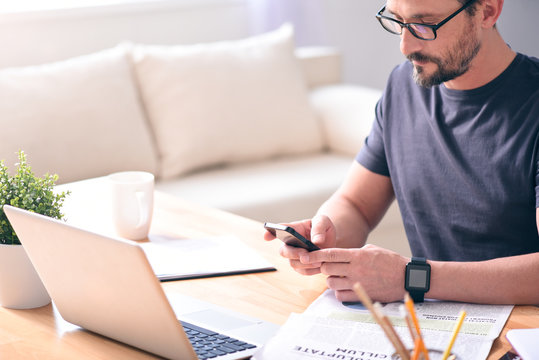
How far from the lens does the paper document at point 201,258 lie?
1.24 meters

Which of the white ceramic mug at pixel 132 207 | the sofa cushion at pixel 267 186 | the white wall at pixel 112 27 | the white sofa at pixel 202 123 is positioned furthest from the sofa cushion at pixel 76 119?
the white ceramic mug at pixel 132 207

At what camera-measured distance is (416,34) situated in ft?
4.65

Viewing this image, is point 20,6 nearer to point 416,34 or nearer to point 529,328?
point 416,34

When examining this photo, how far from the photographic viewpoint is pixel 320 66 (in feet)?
10.8

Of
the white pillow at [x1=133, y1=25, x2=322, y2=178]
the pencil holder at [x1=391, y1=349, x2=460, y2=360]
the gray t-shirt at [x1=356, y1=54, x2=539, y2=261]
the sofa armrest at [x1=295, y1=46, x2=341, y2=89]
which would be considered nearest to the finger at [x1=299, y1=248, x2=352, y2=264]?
the pencil holder at [x1=391, y1=349, x2=460, y2=360]

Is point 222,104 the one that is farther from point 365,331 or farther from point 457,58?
point 365,331

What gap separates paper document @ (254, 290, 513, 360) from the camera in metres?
0.95

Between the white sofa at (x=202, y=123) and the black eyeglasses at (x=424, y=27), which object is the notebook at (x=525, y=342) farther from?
the white sofa at (x=202, y=123)

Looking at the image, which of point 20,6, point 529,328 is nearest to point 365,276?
point 529,328

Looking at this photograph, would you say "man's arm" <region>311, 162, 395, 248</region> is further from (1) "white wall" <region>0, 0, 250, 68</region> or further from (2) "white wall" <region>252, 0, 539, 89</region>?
(2) "white wall" <region>252, 0, 539, 89</region>

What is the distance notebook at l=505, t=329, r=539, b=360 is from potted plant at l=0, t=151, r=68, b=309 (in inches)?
26.5

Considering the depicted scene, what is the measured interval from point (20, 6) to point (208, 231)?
2007mm

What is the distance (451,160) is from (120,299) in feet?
2.62

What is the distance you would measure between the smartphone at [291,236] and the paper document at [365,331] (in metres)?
0.09
